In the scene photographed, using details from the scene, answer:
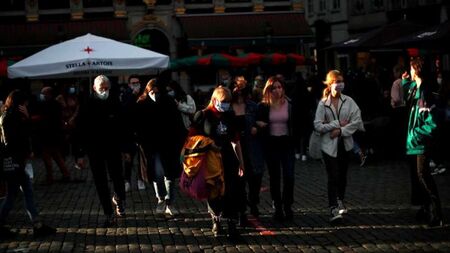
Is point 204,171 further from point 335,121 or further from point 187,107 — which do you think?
point 187,107

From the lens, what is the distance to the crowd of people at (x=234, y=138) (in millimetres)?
9414

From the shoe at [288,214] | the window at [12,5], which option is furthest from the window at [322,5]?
the shoe at [288,214]

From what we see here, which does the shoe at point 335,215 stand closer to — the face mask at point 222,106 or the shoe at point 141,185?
the face mask at point 222,106

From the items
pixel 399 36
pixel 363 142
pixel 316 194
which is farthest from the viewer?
pixel 399 36

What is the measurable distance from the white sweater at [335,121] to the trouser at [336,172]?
71 mm

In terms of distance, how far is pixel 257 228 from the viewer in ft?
32.6

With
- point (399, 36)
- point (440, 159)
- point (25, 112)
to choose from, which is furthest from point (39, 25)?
point (25, 112)

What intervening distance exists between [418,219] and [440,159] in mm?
5384

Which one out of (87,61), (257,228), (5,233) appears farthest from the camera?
(87,61)

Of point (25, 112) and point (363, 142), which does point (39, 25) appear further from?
point (25, 112)

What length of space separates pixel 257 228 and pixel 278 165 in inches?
39.2

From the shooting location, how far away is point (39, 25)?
39906 mm

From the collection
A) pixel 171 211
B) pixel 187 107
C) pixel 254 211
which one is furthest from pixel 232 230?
pixel 187 107

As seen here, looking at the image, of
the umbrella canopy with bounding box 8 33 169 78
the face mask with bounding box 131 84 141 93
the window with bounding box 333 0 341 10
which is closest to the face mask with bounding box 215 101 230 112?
the face mask with bounding box 131 84 141 93
